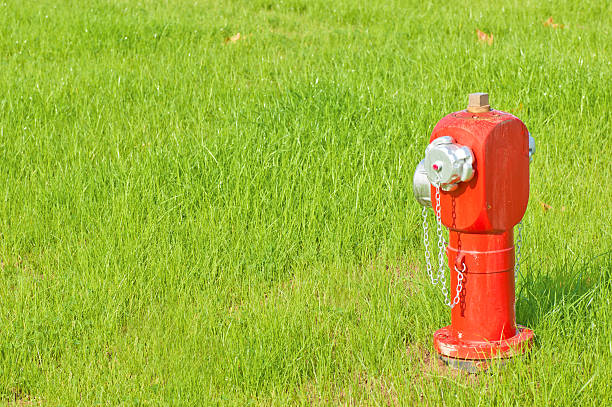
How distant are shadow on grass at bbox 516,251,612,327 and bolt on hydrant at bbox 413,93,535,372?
0.23 m

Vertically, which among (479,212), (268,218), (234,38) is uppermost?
(234,38)

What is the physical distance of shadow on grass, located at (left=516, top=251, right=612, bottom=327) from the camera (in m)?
2.84

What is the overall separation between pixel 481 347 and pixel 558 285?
2.24ft

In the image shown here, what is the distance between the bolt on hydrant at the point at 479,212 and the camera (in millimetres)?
2350

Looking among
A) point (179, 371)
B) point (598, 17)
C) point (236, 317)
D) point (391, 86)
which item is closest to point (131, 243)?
point (236, 317)

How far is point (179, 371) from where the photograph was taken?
2695mm

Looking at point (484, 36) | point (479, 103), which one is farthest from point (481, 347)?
point (484, 36)

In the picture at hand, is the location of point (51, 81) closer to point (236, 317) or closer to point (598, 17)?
point (236, 317)

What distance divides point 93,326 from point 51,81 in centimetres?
303

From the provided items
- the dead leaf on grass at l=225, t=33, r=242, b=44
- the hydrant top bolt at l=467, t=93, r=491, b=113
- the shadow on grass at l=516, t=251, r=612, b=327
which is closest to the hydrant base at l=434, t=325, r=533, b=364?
the shadow on grass at l=516, t=251, r=612, b=327

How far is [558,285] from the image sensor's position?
3.00 m

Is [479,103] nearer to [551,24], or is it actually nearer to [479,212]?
[479,212]

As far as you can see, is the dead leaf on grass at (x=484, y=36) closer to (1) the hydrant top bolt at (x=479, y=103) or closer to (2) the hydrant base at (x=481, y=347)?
(1) the hydrant top bolt at (x=479, y=103)

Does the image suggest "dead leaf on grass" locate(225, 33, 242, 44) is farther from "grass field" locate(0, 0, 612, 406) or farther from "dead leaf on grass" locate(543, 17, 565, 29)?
"dead leaf on grass" locate(543, 17, 565, 29)
